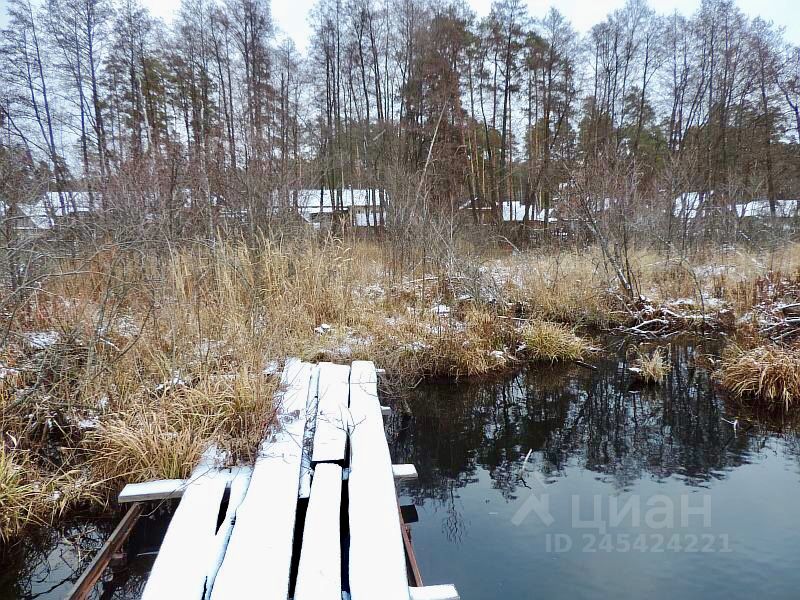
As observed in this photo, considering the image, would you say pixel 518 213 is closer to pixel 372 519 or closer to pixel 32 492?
pixel 372 519

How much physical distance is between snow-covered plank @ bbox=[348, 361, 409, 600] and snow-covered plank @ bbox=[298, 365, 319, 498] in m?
0.23

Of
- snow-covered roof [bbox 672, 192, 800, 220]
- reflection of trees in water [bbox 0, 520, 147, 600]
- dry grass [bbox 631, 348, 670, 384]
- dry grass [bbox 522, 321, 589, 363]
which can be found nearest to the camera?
reflection of trees in water [bbox 0, 520, 147, 600]

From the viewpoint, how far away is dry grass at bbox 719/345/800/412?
453 cm

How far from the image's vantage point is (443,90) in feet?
54.4

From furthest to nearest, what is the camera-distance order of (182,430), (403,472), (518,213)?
(518,213), (182,430), (403,472)

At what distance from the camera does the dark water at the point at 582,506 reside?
2.44 metres

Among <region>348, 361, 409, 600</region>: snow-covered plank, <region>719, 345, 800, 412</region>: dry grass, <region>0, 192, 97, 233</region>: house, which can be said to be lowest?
<region>719, 345, 800, 412</region>: dry grass

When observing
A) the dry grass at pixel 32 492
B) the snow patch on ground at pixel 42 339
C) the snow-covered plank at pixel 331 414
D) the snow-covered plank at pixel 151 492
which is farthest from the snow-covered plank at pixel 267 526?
the snow patch on ground at pixel 42 339

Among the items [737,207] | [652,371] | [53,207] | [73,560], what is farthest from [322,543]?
[737,207]

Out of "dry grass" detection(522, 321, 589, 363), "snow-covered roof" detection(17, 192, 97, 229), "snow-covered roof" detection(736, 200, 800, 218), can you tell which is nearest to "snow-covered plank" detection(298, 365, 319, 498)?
"dry grass" detection(522, 321, 589, 363)

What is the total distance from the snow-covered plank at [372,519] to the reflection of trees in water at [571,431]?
0.92m

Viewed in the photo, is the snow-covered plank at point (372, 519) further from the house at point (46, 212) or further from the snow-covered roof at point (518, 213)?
the snow-covered roof at point (518, 213)

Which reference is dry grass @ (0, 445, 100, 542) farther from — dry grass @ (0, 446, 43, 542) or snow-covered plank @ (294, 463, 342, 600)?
snow-covered plank @ (294, 463, 342, 600)

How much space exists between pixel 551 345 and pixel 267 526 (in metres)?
4.99
